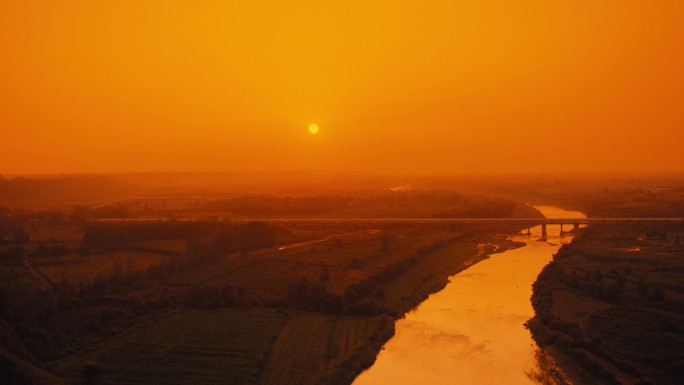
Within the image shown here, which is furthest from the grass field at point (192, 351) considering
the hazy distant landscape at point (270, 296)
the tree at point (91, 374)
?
the tree at point (91, 374)

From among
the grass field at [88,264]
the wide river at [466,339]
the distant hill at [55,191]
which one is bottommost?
the wide river at [466,339]

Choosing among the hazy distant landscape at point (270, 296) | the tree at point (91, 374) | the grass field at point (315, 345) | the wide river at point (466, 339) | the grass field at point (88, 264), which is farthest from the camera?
the grass field at point (88, 264)

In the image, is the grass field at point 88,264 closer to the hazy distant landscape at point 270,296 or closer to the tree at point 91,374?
the hazy distant landscape at point 270,296

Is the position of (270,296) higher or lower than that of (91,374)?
higher

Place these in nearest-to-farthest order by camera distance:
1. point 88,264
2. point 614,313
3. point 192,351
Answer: point 192,351 → point 614,313 → point 88,264

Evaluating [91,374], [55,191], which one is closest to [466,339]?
[91,374]

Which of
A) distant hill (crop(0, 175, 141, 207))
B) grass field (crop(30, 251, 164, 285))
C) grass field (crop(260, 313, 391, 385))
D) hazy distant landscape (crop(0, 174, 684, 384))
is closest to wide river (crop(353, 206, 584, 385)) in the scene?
hazy distant landscape (crop(0, 174, 684, 384))

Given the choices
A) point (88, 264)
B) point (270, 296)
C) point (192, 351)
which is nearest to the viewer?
point (192, 351)

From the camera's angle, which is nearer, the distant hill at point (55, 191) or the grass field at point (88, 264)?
the grass field at point (88, 264)

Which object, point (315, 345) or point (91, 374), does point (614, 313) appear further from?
point (91, 374)
